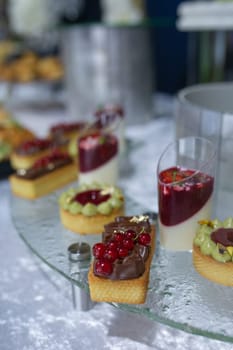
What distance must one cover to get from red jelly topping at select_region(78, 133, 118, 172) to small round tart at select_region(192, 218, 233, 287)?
489mm

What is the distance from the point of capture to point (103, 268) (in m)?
0.75

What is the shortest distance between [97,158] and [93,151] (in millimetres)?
25

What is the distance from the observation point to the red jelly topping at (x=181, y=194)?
0.88m

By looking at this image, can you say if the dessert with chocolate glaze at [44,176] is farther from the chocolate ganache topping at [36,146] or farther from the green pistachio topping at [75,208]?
the green pistachio topping at [75,208]

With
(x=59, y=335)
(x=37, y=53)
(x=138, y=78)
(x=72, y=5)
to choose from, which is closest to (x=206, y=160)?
(x=59, y=335)

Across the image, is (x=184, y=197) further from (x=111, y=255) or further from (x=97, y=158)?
(x=97, y=158)

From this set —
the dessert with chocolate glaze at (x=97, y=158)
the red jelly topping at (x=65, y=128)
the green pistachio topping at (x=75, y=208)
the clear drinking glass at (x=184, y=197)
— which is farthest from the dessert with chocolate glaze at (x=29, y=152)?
the clear drinking glass at (x=184, y=197)

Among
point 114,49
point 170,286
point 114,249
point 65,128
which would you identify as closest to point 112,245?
point 114,249

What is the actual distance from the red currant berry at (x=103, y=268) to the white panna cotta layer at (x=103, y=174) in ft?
1.72

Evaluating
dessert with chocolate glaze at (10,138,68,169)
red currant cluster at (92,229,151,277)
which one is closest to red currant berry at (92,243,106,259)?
red currant cluster at (92,229,151,277)

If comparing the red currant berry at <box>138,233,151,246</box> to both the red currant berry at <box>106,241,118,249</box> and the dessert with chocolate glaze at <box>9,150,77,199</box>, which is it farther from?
the dessert with chocolate glaze at <box>9,150,77,199</box>

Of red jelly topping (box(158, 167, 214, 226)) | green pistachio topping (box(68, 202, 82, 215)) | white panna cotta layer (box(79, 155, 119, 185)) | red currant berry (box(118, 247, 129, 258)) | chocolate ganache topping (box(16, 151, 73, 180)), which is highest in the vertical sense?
red jelly topping (box(158, 167, 214, 226))

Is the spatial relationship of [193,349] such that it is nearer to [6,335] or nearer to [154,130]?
[6,335]

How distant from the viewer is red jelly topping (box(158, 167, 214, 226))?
878mm
